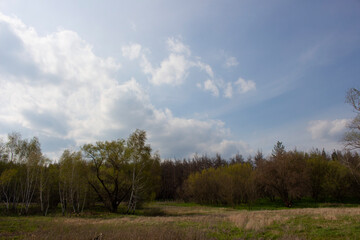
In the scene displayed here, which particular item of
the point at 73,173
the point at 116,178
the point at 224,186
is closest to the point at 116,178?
the point at 116,178

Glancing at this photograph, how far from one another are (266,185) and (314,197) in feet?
62.3

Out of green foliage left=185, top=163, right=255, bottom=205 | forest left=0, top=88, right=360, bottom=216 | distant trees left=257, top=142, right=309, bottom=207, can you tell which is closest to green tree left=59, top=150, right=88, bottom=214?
forest left=0, top=88, right=360, bottom=216

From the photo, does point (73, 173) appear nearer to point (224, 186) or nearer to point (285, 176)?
point (224, 186)

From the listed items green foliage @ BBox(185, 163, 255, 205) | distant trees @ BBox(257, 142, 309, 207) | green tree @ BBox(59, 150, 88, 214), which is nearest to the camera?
green tree @ BBox(59, 150, 88, 214)

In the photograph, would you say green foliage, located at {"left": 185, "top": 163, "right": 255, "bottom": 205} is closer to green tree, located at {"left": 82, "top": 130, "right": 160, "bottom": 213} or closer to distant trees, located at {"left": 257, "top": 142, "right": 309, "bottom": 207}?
distant trees, located at {"left": 257, "top": 142, "right": 309, "bottom": 207}

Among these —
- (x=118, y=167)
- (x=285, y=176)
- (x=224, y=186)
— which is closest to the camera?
(x=118, y=167)

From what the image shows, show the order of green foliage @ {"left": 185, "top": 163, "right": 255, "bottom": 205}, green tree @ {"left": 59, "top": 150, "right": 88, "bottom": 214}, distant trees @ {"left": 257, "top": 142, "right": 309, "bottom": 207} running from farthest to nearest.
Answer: green foliage @ {"left": 185, "top": 163, "right": 255, "bottom": 205} → distant trees @ {"left": 257, "top": 142, "right": 309, "bottom": 207} → green tree @ {"left": 59, "top": 150, "right": 88, "bottom": 214}

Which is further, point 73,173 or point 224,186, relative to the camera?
point 224,186

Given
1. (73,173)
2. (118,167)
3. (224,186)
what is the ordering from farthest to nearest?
(224,186) < (118,167) < (73,173)

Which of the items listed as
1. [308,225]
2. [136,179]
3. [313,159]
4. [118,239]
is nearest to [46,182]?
[136,179]

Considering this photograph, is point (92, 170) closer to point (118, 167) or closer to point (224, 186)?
point (118, 167)

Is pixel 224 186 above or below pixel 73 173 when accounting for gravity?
below

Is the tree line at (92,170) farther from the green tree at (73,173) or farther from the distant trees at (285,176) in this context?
the distant trees at (285,176)

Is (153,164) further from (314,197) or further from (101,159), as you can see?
(314,197)
